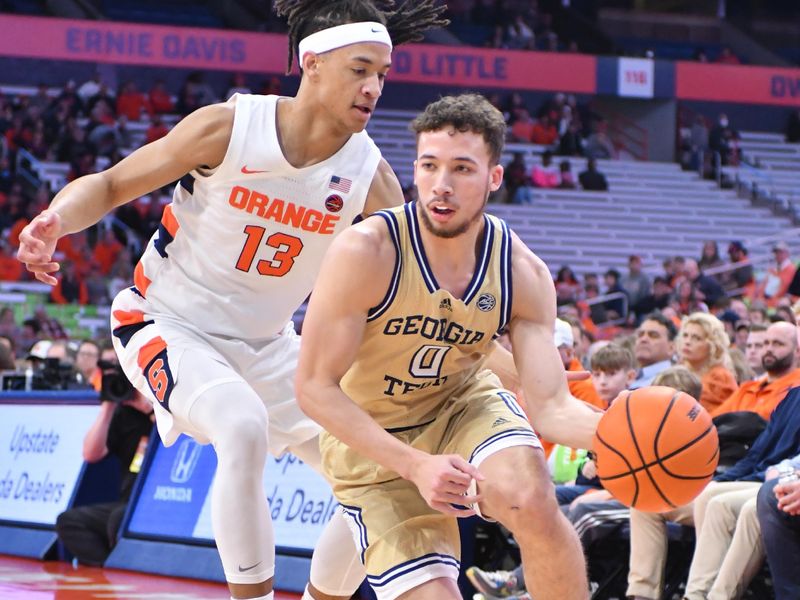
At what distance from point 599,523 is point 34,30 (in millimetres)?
18276

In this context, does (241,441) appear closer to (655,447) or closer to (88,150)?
(655,447)

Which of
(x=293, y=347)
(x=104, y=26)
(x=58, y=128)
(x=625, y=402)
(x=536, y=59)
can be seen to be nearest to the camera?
(x=625, y=402)

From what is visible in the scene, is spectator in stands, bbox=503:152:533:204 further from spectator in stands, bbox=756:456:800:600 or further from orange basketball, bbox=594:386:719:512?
orange basketball, bbox=594:386:719:512

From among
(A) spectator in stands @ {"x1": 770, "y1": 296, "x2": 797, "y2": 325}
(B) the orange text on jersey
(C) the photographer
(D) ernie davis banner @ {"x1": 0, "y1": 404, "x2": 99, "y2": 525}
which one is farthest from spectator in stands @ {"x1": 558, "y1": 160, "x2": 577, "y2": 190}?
(B) the orange text on jersey

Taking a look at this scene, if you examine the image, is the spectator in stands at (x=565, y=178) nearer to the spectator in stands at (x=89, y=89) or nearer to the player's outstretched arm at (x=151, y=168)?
the spectator in stands at (x=89, y=89)

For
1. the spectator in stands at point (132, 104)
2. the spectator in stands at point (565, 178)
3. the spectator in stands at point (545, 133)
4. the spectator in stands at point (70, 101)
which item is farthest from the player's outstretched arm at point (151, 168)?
the spectator in stands at point (545, 133)

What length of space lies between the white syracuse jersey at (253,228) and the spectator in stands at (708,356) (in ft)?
12.8

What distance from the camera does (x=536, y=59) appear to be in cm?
2597

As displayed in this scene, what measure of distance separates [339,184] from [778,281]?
13473 millimetres

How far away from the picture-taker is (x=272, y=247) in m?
4.78

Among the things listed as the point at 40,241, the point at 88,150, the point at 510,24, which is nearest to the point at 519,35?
the point at 510,24

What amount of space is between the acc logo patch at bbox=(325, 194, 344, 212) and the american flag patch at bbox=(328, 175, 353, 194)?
0.10 ft

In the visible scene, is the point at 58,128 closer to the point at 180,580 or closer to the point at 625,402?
the point at 180,580

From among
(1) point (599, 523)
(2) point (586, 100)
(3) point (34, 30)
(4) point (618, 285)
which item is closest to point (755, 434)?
(1) point (599, 523)
